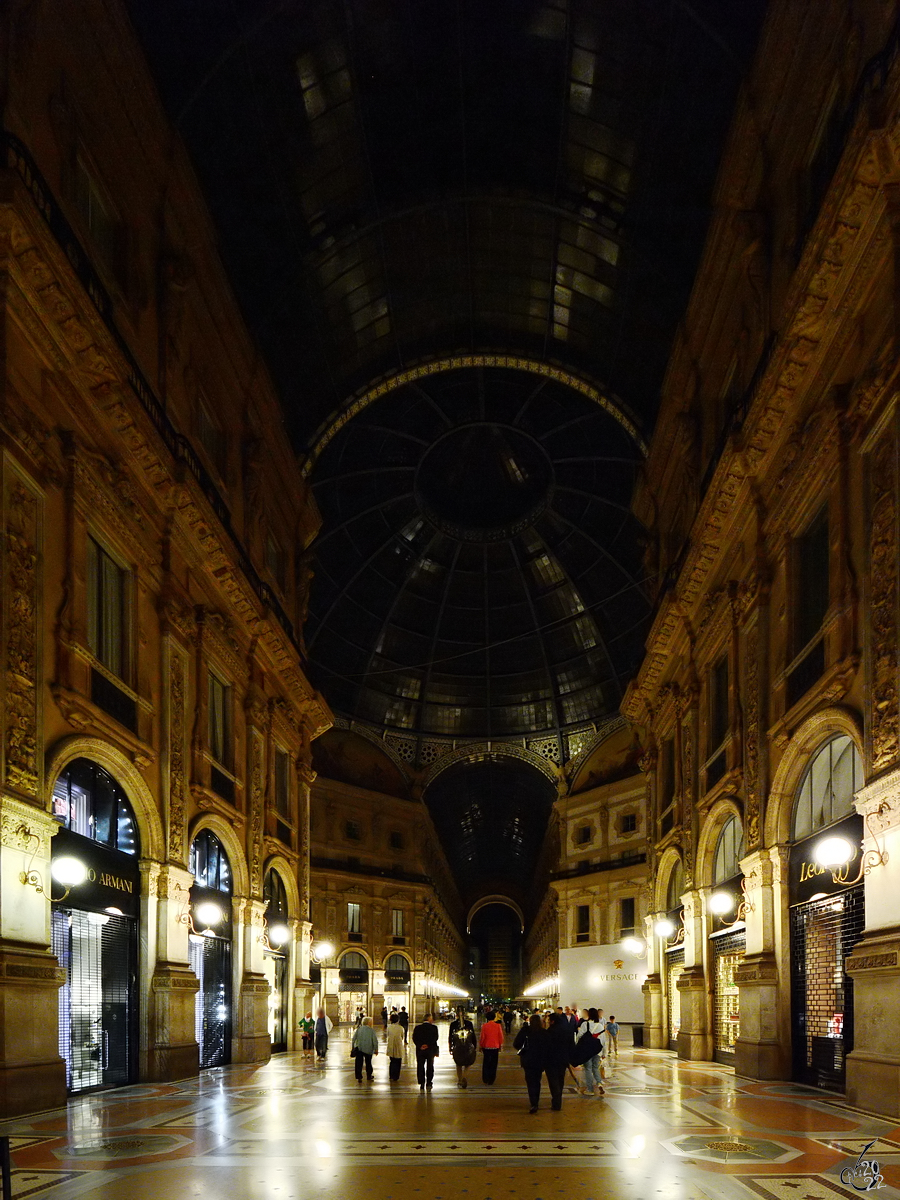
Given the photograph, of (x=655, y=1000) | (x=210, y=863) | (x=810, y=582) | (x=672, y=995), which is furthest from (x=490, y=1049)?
(x=655, y=1000)

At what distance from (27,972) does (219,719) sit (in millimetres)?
13890

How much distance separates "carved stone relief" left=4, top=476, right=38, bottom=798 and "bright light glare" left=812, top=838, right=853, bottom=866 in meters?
11.4

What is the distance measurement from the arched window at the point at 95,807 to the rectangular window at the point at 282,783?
46.9 ft

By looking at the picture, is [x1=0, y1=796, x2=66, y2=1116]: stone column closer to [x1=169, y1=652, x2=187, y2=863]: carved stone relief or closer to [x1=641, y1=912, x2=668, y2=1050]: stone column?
[x1=169, y1=652, x2=187, y2=863]: carved stone relief

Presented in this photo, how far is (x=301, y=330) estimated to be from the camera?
34469 mm

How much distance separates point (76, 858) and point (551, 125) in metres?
21.5

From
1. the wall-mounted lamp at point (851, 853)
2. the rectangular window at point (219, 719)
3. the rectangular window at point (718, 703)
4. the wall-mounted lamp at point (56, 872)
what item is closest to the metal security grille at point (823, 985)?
the wall-mounted lamp at point (851, 853)

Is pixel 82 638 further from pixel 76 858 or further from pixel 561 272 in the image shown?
pixel 561 272

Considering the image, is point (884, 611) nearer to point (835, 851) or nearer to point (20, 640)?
point (835, 851)

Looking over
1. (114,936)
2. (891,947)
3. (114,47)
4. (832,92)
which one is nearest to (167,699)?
(114,936)

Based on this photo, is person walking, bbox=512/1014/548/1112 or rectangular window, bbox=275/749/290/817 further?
rectangular window, bbox=275/749/290/817

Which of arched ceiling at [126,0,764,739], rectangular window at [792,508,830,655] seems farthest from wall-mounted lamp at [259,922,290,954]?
rectangular window at [792,508,830,655]

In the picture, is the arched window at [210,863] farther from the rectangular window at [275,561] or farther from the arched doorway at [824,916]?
the arched doorway at [824,916]

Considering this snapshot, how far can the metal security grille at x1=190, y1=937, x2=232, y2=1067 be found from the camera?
25.5 metres
